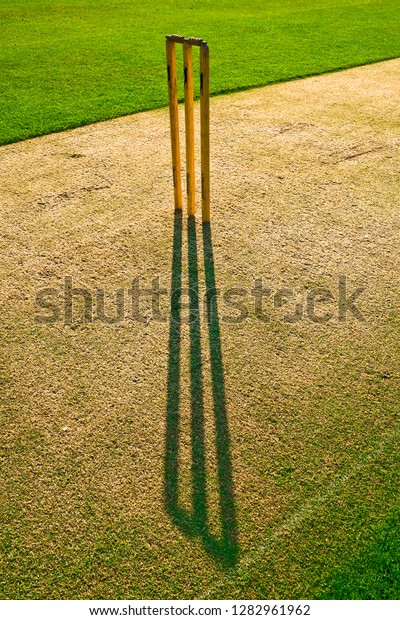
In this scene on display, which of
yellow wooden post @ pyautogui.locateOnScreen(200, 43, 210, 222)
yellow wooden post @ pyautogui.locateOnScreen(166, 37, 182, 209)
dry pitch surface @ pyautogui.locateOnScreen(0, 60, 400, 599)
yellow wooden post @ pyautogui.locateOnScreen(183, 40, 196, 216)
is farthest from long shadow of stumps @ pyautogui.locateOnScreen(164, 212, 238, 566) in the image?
yellow wooden post @ pyautogui.locateOnScreen(166, 37, 182, 209)

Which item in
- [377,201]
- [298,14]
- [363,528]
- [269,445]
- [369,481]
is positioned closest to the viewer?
[363,528]

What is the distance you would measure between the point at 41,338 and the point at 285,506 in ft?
7.42

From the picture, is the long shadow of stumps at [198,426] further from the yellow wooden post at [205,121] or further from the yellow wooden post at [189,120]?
the yellow wooden post at [189,120]

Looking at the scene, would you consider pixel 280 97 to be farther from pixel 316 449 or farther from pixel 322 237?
pixel 316 449

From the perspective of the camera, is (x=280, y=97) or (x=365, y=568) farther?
(x=280, y=97)

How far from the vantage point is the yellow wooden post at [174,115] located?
514 cm

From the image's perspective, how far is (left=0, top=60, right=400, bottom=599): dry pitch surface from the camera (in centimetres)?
298

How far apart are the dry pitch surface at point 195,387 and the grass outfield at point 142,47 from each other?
2.33m

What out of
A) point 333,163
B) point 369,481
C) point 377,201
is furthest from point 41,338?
point 333,163

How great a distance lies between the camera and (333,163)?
7.04m

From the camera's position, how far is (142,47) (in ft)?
39.3

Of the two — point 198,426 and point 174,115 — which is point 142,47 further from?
point 198,426
